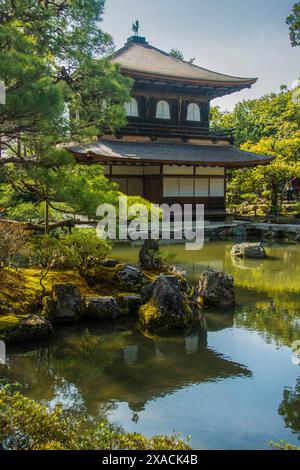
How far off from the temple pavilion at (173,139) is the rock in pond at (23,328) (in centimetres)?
1410

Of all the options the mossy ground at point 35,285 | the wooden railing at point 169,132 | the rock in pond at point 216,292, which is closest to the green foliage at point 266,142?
the wooden railing at point 169,132

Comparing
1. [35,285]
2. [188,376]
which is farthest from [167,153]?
[188,376]

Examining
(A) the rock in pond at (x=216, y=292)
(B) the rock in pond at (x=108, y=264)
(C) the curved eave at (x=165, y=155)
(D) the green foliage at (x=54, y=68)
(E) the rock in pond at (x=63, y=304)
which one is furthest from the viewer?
(C) the curved eave at (x=165, y=155)

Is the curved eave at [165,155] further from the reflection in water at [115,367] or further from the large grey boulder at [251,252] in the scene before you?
the reflection in water at [115,367]

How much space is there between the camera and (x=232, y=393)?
5848mm

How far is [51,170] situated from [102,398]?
4.44 m

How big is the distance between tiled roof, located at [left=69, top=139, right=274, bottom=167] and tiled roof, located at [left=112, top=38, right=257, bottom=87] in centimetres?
354

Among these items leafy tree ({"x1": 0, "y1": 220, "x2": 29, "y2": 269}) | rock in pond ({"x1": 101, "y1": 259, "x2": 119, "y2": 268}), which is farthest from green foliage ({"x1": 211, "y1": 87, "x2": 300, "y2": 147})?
leafy tree ({"x1": 0, "y1": 220, "x2": 29, "y2": 269})

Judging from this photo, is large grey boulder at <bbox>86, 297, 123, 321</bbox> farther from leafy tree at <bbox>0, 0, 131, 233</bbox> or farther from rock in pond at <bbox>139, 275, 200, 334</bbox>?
leafy tree at <bbox>0, 0, 131, 233</bbox>

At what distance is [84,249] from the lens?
995 centimetres

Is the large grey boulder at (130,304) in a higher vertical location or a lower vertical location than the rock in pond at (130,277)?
lower

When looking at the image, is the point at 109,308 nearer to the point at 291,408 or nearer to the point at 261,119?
the point at 291,408

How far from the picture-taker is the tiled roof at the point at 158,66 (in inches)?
931
